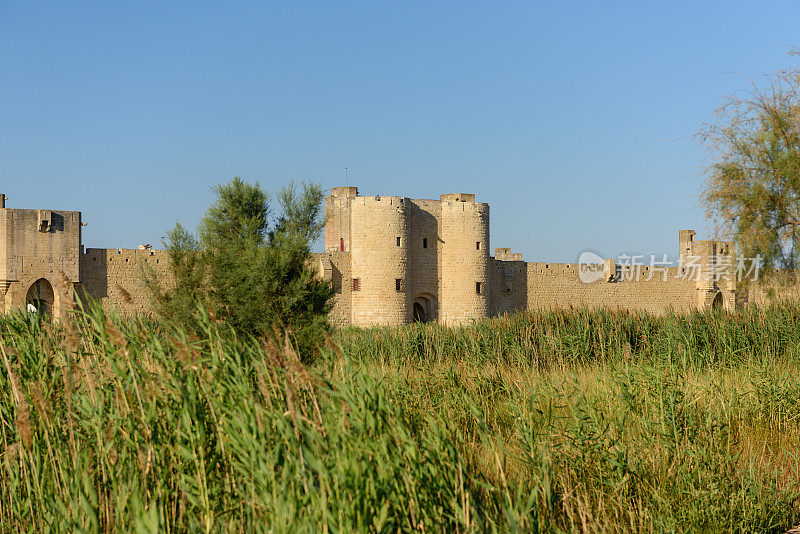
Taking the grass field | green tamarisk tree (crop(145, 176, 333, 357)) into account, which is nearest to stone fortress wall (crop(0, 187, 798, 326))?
green tamarisk tree (crop(145, 176, 333, 357))

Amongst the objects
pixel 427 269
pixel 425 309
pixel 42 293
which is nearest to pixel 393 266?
pixel 427 269

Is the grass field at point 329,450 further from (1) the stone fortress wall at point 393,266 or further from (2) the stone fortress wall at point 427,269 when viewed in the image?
(2) the stone fortress wall at point 427,269

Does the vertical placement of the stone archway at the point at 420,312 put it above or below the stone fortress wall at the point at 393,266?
below

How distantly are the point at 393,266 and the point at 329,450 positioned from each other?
2170 centimetres

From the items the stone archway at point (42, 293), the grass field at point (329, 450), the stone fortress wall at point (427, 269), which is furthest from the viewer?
the stone fortress wall at point (427, 269)

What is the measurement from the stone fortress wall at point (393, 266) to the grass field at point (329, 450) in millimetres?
16241

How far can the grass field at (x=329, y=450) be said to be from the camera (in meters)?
2.93

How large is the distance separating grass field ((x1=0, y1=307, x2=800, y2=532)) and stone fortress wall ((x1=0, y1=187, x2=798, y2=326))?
16241mm

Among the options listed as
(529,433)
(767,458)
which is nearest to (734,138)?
(767,458)

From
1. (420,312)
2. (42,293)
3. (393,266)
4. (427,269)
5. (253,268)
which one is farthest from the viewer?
(420,312)

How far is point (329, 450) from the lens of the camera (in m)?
2.95

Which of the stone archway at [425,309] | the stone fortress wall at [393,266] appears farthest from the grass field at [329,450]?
the stone archway at [425,309]

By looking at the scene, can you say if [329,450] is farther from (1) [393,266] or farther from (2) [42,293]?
(1) [393,266]

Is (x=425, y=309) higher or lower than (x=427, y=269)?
lower
